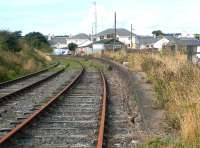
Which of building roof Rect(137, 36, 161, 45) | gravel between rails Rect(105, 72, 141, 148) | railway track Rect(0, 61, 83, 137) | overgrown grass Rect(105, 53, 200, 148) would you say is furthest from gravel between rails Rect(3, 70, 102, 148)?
building roof Rect(137, 36, 161, 45)

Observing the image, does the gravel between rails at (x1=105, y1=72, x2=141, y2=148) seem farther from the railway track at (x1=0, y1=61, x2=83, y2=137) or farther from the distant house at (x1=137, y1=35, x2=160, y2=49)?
the distant house at (x1=137, y1=35, x2=160, y2=49)

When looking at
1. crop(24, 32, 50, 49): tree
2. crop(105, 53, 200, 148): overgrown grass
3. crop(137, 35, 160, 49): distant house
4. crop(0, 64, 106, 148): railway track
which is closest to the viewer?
crop(105, 53, 200, 148): overgrown grass

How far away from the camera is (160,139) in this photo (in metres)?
9.67

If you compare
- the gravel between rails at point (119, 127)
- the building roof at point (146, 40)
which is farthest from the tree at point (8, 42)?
the building roof at point (146, 40)

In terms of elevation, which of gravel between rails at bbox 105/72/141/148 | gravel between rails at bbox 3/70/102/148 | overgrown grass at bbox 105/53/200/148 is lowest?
gravel between rails at bbox 105/72/141/148

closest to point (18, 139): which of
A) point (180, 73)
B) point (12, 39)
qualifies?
point (180, 73)

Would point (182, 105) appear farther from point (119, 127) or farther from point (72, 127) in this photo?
point (72, 127)

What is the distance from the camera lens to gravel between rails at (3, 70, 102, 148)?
9930 millimetres

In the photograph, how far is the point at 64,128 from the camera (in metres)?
11.7

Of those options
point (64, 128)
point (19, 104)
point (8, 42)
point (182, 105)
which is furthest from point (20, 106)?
point (8, 42)

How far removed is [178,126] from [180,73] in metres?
5.48

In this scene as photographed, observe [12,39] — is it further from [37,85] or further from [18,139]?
[18,139]

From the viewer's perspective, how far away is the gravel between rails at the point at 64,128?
993 cm

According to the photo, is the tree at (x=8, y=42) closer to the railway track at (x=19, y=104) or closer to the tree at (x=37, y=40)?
the railway track at (x=19, y=104)
